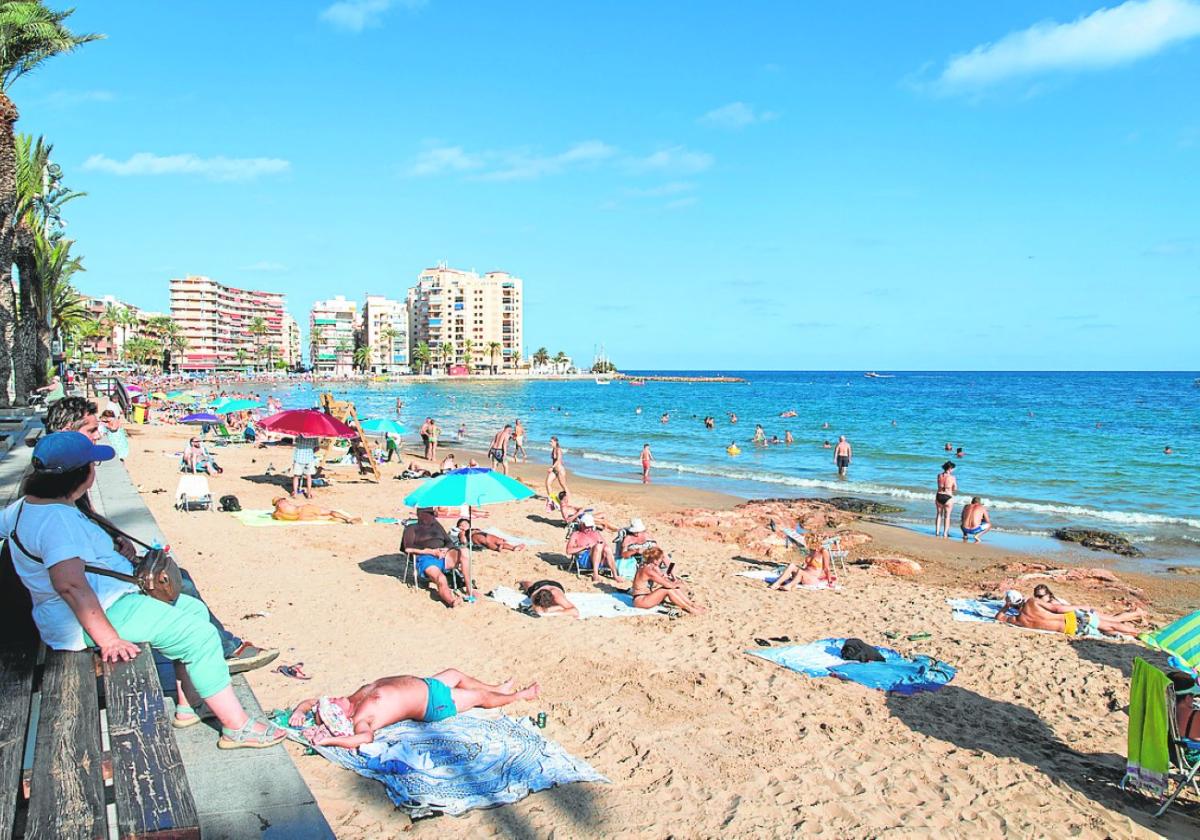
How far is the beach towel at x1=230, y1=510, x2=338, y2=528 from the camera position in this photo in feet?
42.9

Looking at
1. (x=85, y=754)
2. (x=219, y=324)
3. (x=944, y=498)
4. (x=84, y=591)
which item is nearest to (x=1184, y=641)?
(x=85, y=754)

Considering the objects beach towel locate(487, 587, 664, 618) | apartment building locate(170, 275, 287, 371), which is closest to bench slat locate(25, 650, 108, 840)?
beach towel locate(487, 587, 664, 618)

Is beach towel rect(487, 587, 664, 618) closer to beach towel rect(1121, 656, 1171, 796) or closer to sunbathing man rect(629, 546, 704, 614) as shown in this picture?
sunbathing man rect(629, 546, 704, 614)

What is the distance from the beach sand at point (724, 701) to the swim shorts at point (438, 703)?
71 centimetres

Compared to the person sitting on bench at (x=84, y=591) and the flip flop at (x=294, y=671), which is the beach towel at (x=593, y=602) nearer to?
the flip flop at (x=294, y=671)

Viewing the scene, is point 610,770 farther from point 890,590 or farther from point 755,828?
point 890,590

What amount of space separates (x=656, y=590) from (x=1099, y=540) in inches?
458

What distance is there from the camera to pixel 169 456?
23.2 metres

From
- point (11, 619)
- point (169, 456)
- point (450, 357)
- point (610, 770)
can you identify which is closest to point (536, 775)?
point (610, 770)

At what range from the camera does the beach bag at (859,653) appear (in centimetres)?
768

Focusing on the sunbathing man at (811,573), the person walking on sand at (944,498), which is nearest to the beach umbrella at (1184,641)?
the sunbathing man at (811,573)

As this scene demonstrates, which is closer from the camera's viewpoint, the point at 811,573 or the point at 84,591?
the point at 84,591

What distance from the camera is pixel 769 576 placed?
11648mm

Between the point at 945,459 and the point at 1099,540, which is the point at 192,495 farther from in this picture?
the point at 945,459
